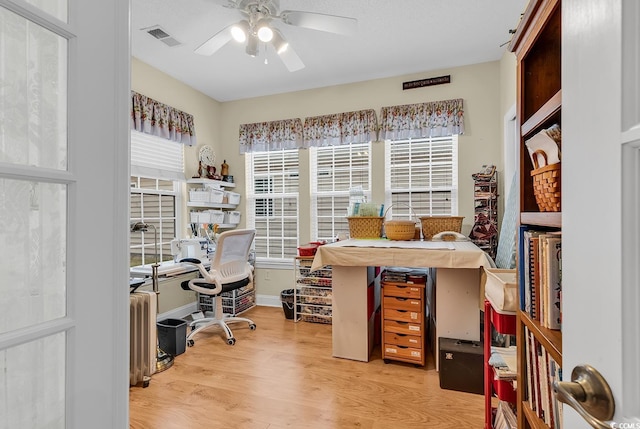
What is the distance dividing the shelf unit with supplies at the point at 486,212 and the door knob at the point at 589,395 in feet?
9.25

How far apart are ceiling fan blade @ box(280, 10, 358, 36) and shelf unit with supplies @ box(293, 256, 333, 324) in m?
2.32

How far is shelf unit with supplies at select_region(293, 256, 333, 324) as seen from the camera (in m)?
3.67

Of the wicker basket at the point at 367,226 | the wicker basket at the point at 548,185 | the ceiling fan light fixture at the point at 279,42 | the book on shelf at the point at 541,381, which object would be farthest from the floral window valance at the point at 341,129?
the book on shelf at the point at 541,381

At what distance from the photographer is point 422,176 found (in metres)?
3.72

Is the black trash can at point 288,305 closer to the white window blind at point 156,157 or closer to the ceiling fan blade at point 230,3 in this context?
the white window blind at point 156,157

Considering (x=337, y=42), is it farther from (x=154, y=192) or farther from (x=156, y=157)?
(x=154, y=192)

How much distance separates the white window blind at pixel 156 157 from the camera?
3309 mm

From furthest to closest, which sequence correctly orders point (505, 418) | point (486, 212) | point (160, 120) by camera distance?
point (160, 120) → point (486, 212) → point (505, 418)

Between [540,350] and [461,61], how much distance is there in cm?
323

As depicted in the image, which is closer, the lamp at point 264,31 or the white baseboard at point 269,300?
the lamp at point 264,31

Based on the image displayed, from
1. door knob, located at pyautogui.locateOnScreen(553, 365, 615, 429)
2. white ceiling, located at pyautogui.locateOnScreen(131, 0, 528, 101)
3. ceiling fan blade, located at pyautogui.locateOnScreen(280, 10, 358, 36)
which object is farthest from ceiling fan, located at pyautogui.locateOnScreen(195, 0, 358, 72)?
door knob, located at pyautogui.locateOnScreen(553, 365, 615, 429)

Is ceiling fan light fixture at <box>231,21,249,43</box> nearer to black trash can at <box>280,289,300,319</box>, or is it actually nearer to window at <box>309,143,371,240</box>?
window at <box>309,143,371,240</box>

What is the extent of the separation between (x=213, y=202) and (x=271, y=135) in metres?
1.17

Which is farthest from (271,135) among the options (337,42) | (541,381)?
(541,381)
